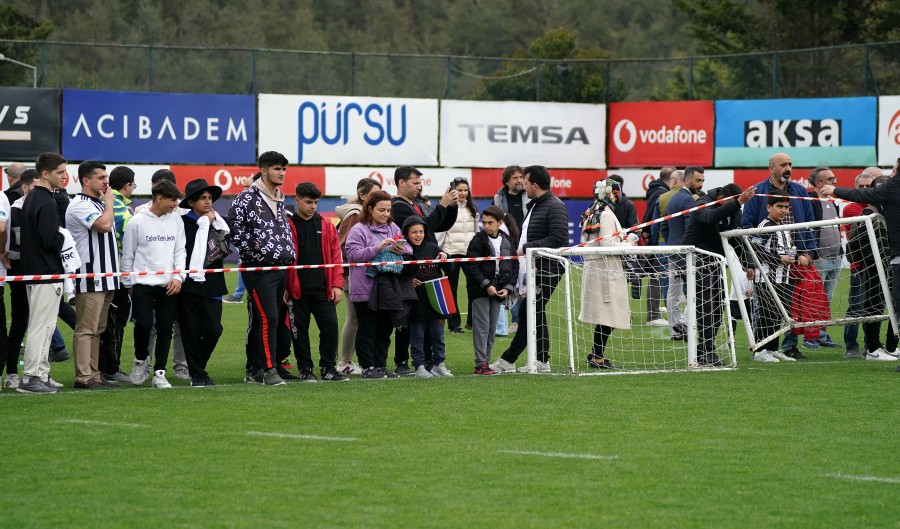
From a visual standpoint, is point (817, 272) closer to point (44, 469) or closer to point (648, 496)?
point (648, 496)

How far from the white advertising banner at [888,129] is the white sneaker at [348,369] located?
17.5 m

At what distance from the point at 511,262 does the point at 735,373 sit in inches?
90.0

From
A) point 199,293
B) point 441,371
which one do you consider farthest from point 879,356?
point 199,293

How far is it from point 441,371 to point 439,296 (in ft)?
2.32

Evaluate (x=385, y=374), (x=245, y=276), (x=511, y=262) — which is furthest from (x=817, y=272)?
(x=245, y=276)

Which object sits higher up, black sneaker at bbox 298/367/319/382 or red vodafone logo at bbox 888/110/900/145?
red vodafone logo at bbox 888/110/900/145

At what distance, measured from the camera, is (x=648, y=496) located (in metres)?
6.95

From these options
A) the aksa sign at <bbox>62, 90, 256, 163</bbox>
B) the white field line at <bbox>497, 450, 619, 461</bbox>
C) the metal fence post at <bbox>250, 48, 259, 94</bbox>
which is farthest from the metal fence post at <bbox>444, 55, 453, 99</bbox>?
the white field line at <bbox>497, 450, 619, 461</bbox>

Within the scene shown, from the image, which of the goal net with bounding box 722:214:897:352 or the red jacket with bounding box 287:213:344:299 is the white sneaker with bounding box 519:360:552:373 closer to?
the red jacket with bounding box 287:213:344:299

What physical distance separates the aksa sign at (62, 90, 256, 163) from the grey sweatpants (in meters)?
16.9

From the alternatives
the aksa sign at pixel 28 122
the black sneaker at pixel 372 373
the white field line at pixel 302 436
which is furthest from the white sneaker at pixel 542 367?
the aksa sign at pixel 28 122

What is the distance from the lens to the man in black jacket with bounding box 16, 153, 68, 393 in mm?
10547

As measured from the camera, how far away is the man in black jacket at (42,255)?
34.6ft

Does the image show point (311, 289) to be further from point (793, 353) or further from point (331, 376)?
point (793, 353)
